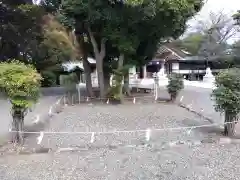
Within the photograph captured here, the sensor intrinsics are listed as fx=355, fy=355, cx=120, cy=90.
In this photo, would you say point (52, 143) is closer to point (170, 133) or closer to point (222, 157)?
point (170, 133)

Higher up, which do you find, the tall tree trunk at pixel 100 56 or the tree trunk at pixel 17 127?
the tall tree trunk at pixel 100 56

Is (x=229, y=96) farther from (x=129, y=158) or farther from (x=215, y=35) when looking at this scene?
(x=215, y=35)

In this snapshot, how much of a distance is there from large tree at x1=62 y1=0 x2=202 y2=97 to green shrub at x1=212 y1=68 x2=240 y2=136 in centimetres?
591

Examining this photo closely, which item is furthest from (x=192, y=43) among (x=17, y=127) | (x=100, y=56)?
(x=17, y=127)

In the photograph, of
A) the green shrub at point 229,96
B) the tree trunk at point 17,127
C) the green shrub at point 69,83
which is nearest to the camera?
the tree trunk at point 17,127

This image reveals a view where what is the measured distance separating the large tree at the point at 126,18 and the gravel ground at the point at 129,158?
19.0 ft

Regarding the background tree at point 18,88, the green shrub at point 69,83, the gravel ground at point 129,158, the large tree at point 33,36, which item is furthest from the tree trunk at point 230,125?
the large tree at point 33,36

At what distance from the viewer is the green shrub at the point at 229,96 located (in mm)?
8836

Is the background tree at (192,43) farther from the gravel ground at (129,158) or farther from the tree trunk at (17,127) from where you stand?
the tree trunk at (17,127)

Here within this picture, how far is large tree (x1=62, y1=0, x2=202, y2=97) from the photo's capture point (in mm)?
14531

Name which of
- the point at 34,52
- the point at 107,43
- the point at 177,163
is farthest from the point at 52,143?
the point at 34,52

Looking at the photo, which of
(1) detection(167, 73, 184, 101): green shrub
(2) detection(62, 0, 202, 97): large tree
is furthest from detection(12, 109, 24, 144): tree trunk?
(1) detection(167, 73, 184, 101): green shrub

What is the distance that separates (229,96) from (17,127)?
17.3 ft

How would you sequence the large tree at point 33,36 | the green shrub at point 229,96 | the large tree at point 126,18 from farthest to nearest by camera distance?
the large tree at point 33,36 < the large tree at point 126,18 < the green shrub at point 229,96
